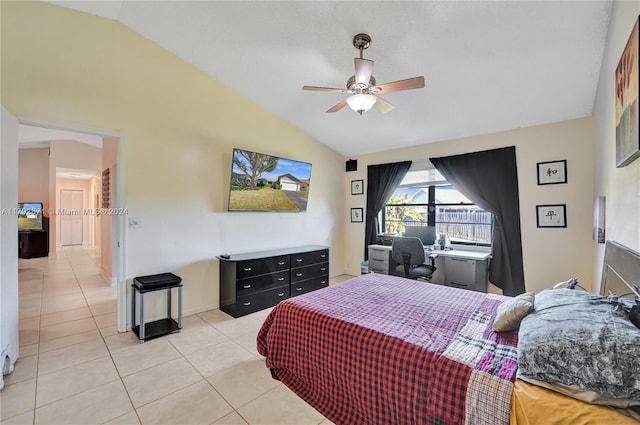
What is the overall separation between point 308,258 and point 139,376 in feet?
8.29

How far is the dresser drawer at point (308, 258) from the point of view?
4159 mm

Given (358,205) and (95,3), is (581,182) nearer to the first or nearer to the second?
(358,205)

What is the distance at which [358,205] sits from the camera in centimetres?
556

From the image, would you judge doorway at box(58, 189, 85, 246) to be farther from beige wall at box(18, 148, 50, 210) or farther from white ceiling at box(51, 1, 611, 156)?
white ceiling at box(51, 1, 611, 156)

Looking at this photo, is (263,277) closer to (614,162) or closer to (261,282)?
(261,282)

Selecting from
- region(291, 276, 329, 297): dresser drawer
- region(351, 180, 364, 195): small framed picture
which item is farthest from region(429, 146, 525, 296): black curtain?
region(291, 276, 329, 297): dresser drawer

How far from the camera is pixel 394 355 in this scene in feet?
4.92

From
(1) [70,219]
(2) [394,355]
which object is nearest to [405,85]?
(2) [394,355]

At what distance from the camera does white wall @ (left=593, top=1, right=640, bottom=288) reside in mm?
1531

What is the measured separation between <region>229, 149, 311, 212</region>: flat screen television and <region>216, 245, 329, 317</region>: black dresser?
74cm

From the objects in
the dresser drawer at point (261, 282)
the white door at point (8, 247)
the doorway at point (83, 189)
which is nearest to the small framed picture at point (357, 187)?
the dresser drawer at point (261, 282)

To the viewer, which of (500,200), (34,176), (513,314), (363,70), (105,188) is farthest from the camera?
(34,176)

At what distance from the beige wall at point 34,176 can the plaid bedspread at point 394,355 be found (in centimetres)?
928

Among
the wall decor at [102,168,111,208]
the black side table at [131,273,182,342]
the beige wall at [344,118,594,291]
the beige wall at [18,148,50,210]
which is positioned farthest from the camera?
the beige wall at [18,148,50,210]
